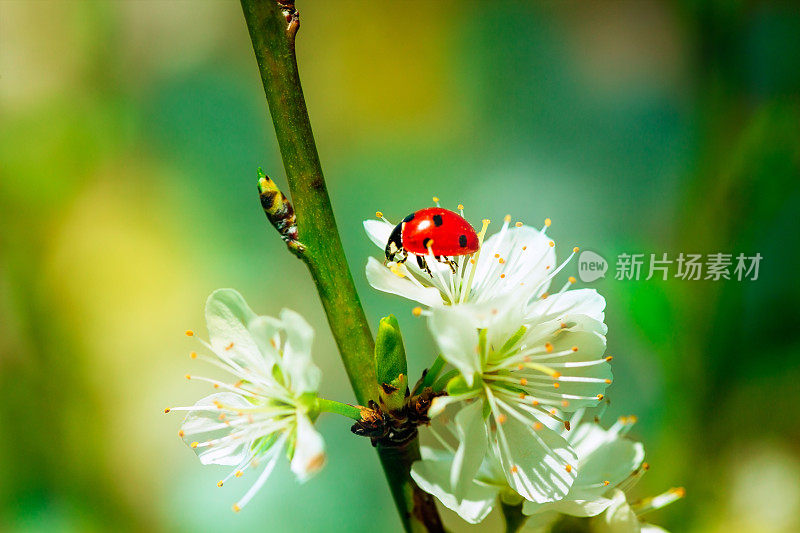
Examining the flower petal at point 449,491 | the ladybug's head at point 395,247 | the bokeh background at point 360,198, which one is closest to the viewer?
the flower petal at point 449,491

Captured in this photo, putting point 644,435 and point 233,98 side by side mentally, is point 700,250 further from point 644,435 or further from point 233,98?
point 233,98

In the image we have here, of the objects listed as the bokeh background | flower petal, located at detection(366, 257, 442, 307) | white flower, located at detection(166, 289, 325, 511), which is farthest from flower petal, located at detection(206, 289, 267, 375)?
the bokeh background

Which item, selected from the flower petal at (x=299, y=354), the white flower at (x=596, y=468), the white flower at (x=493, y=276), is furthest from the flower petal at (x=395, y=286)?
the white flower at (x=596, y=468)

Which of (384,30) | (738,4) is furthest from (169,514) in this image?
(738,4)

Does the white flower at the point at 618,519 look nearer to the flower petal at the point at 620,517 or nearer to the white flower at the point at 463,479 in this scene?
the flower petal at the point at 620,517

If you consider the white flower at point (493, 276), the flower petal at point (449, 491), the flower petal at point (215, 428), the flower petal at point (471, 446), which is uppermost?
the white flower at point (493, 276)

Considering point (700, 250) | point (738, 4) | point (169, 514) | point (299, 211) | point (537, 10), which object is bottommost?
point (169, 514)

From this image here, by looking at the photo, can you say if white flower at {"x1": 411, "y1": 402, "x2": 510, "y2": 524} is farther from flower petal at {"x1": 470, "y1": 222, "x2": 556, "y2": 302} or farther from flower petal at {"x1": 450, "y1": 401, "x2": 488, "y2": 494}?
flower petal at {"x1": 470, "y1": 222, "x2": 556, "y2": 302}
